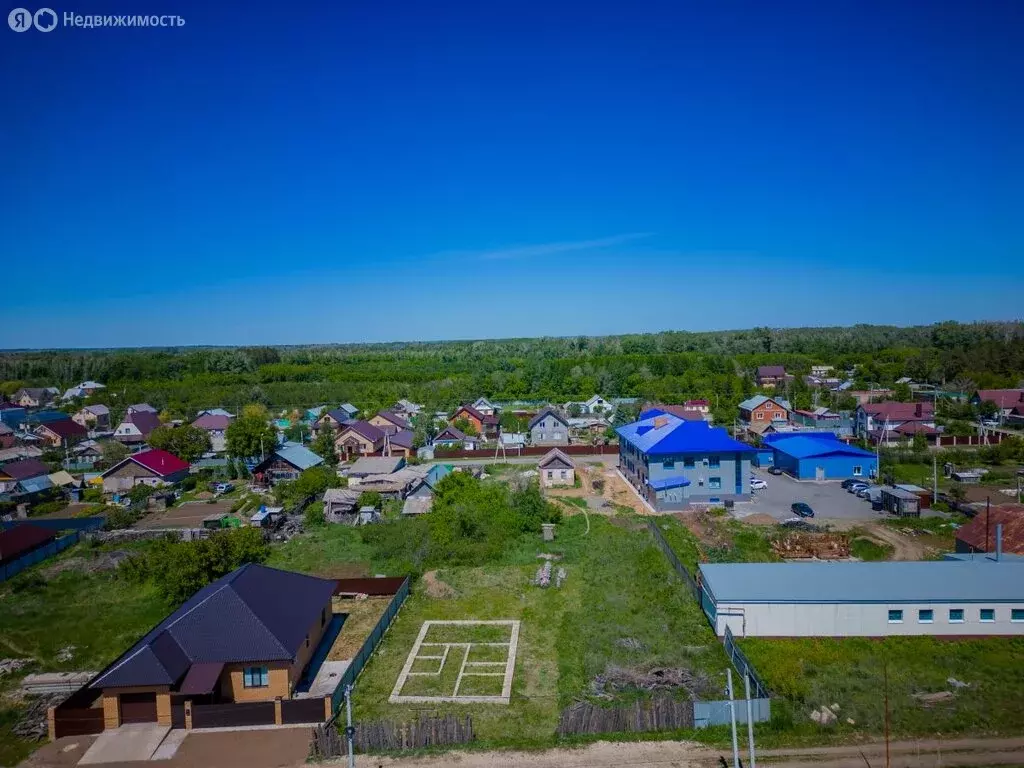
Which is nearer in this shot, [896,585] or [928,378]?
[896,585]

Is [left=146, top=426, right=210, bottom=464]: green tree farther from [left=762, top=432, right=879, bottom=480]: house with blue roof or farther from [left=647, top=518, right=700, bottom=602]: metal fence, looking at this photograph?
[left=762, top=432, right=879, bottom=480]: house with blue roof

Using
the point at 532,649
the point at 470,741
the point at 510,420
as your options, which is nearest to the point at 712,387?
the point at 510,420

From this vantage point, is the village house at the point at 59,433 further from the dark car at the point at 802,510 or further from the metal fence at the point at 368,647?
the dark car at the point at 802,510

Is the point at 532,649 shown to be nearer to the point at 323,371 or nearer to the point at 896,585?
the point at 896,585

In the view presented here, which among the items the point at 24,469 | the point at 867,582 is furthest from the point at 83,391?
the point at 867,582

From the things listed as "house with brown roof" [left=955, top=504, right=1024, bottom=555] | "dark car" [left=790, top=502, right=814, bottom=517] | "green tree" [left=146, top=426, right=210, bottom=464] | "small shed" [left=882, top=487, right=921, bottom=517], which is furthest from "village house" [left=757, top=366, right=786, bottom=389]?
"green tree" [left=146, top=426, right=210, bottom=464]

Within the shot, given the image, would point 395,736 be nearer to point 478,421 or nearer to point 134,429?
point 478,421

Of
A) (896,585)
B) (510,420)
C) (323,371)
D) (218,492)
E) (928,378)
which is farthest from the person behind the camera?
(323,371)
